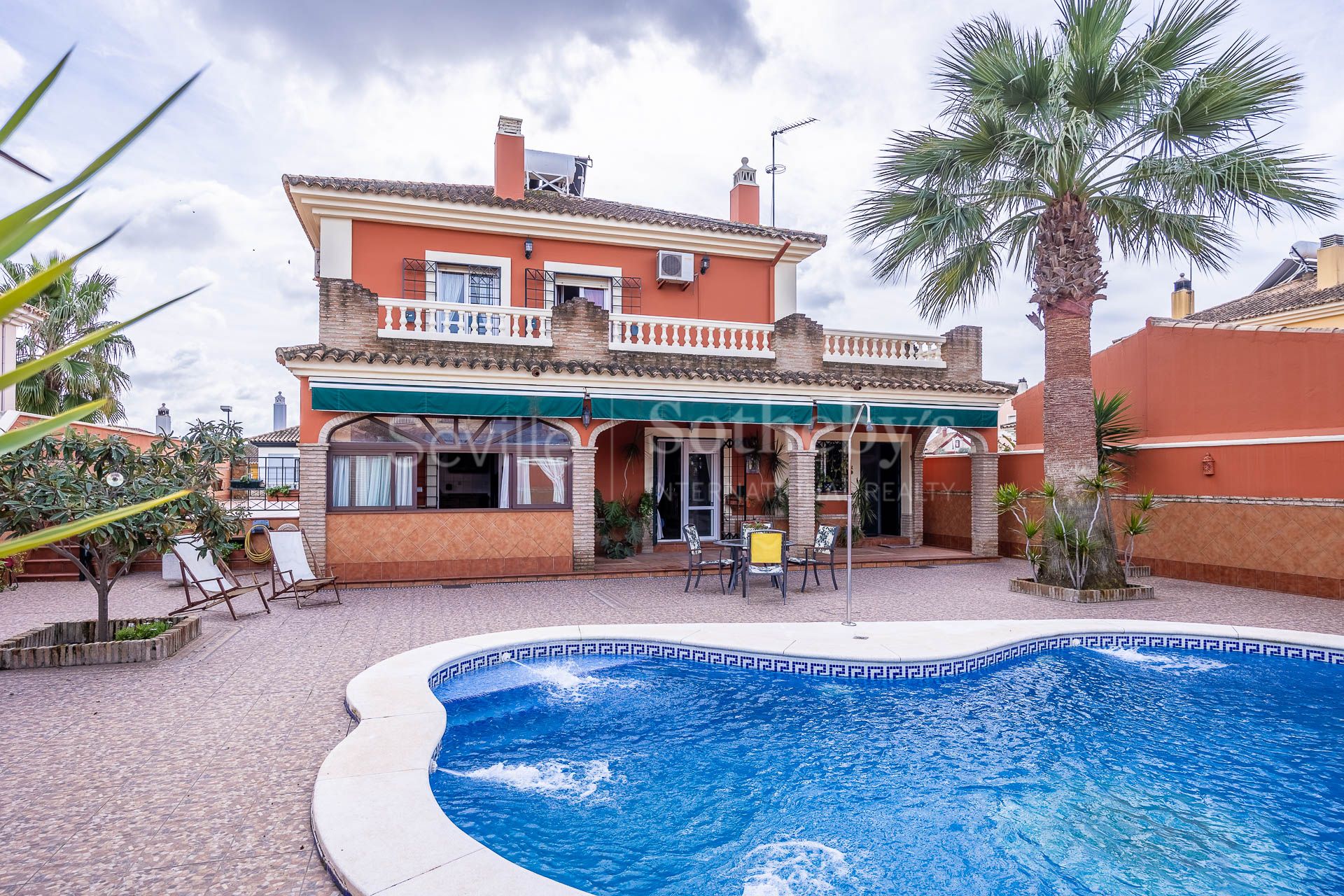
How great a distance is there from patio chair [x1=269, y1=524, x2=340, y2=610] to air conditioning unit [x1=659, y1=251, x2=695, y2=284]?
10.1m

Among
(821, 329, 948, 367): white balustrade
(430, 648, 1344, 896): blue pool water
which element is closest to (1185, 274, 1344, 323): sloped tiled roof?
(821, 329, 948, 367): white balustrade

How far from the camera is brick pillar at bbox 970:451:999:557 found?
17.9 meters

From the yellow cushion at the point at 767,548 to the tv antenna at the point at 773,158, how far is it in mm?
13868

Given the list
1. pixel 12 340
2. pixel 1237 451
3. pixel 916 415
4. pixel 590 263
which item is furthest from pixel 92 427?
pixel 1237 451

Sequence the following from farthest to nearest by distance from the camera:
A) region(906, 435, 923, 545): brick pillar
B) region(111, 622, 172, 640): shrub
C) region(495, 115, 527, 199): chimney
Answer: region(906, 435, 923, 545): brick pillar < region(495, 115, 527, 199): chimney < region(111, 622, 172, 640): shrub

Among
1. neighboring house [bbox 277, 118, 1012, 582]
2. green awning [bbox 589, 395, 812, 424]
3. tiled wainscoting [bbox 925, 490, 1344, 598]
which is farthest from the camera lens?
green awning [bbox 589, 395, 812, 424]

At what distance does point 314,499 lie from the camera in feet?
43.9

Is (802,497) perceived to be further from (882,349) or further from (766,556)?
(882,349)

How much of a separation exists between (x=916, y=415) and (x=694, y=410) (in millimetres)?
5495

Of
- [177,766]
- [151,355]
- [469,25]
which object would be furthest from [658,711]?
[151,355]

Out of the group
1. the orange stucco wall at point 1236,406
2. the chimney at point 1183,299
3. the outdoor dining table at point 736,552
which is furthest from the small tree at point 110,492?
the chimney at point 1183,299

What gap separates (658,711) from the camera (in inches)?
296

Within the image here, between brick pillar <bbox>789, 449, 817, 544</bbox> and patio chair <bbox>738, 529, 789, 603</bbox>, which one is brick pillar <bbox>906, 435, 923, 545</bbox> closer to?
brick pillar <bbox>789, 449, 817, 544</bbox>

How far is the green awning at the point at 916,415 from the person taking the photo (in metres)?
16.5
